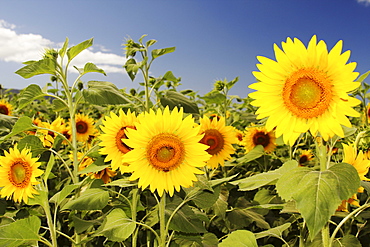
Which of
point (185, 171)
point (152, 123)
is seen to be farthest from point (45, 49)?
point (185, 171)

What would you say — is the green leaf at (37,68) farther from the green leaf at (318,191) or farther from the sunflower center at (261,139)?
the sunflower center at (261,139)

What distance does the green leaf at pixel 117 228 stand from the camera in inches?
62.2

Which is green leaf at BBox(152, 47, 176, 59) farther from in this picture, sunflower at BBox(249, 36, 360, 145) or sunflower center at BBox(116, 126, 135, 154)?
sunflower at BBox(249, 36, 360, 145)

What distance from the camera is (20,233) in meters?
1.73

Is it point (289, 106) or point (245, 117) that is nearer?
point (289, 106)

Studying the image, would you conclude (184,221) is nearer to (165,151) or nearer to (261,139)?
(165,151)

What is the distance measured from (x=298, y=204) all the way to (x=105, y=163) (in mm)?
1298

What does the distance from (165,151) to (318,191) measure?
0.75m

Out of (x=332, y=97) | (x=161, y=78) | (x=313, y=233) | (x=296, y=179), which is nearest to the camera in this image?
(x=313, y=233)

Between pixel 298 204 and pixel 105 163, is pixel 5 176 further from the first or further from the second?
pixel 298 204

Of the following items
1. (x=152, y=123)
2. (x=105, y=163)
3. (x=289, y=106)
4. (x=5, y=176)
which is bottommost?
A: (x=5, y=176)

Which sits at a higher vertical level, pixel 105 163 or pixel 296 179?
pixel 296 179

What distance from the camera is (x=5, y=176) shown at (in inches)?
80.0

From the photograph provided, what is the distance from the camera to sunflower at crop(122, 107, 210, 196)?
156 cm
